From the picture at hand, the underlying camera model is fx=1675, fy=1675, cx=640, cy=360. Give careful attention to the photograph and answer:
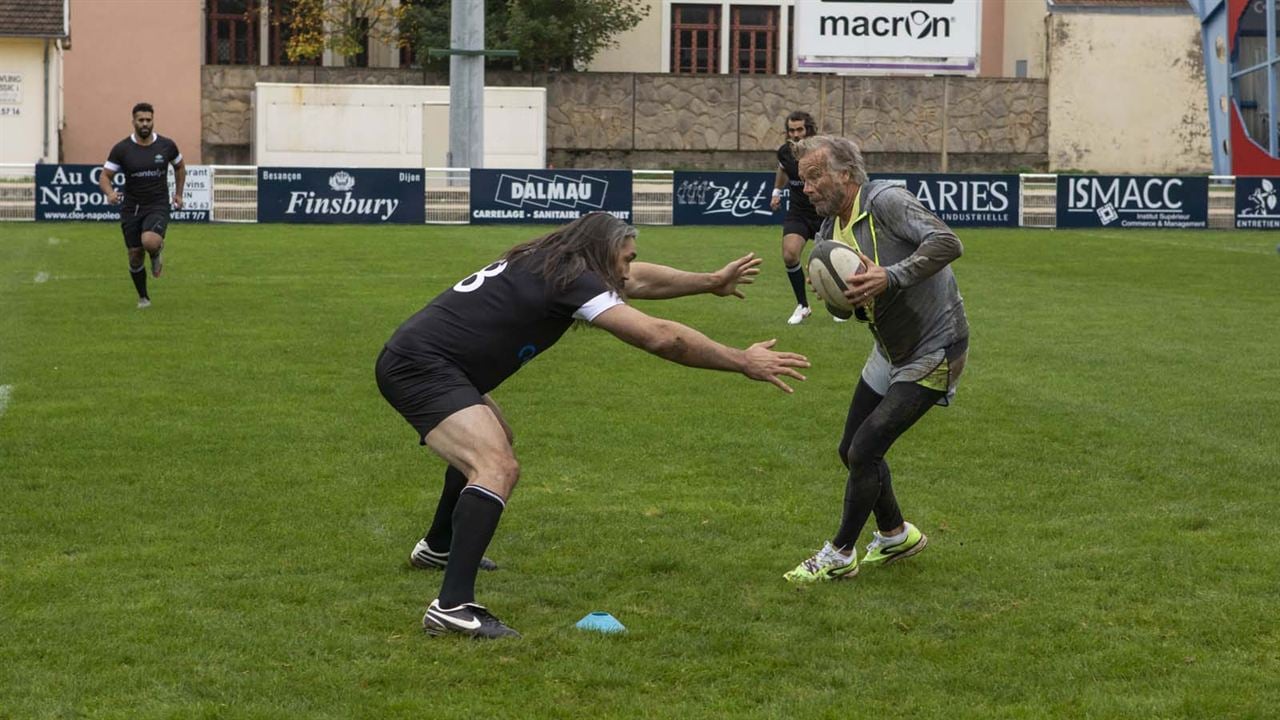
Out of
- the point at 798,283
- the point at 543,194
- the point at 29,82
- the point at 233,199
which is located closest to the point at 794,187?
the point at 798,283

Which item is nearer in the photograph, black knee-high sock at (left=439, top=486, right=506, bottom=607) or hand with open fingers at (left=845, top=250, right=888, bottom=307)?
black knee-high sock at (left=439, top=486, right=506, bottom=607)

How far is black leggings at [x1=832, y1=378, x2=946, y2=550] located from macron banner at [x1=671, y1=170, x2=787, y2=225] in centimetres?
2368

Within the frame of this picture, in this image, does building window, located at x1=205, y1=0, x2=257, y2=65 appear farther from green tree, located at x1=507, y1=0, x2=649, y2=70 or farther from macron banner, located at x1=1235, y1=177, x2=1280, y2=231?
macron banner, located at x1=1235, y1=177, x2=1280, y2=231

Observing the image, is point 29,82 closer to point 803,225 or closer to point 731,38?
point 731,38

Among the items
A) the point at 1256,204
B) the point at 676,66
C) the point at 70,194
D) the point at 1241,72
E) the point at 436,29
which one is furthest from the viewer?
the point at 676,66

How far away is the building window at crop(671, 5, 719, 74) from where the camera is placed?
5200 cm

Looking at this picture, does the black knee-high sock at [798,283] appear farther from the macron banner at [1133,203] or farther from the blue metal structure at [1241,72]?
the blue metal structure at [1241,72]

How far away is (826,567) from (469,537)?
1.69 meters

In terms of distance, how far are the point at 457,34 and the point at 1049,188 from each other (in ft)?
42.3

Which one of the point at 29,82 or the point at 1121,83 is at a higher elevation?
the point at 1121,83

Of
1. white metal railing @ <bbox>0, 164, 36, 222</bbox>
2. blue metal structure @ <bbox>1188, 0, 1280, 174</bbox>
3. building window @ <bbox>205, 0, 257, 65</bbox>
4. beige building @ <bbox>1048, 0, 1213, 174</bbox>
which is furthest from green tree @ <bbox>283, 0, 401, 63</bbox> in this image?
blue metal structure @ <bbox>1188, 0, 1280, 174</bbox>

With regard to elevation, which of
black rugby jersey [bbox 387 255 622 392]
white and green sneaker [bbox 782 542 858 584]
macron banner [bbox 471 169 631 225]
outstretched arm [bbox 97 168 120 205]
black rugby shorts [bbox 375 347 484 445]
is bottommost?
white and green sneaker [bbox 782 542 858 584]

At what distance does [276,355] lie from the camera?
44.8ft

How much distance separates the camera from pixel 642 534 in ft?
25.8
